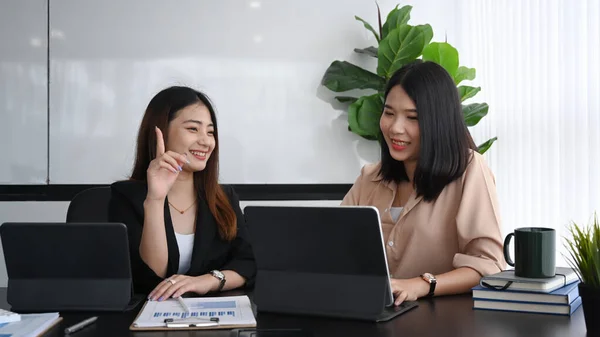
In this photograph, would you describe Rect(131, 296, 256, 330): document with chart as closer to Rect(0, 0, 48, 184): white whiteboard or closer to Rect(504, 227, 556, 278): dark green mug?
Rect(504, 227, 556, 278): dark green mug

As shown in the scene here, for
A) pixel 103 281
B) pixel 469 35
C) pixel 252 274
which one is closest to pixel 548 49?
pixel 469 35

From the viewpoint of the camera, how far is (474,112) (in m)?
3.75

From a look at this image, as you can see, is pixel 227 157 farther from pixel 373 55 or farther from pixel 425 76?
pixel 425 76

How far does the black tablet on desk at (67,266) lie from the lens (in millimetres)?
1709

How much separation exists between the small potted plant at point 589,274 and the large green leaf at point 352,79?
244 centimetres

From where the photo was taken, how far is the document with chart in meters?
1.52

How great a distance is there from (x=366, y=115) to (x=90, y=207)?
178 centimetres

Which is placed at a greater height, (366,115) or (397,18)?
(397,18)

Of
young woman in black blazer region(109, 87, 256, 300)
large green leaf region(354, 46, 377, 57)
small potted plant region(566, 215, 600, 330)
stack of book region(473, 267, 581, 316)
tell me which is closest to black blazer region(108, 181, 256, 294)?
young woman in black blazer region(109, 87, 256, 300)

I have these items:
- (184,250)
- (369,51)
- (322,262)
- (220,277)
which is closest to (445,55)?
(369,51)

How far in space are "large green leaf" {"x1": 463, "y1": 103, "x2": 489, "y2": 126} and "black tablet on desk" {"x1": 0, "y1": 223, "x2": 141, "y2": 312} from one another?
250 cm

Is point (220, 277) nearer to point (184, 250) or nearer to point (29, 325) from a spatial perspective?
point (184, 250)

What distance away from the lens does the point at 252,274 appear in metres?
2.10

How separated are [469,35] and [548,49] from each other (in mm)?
526
